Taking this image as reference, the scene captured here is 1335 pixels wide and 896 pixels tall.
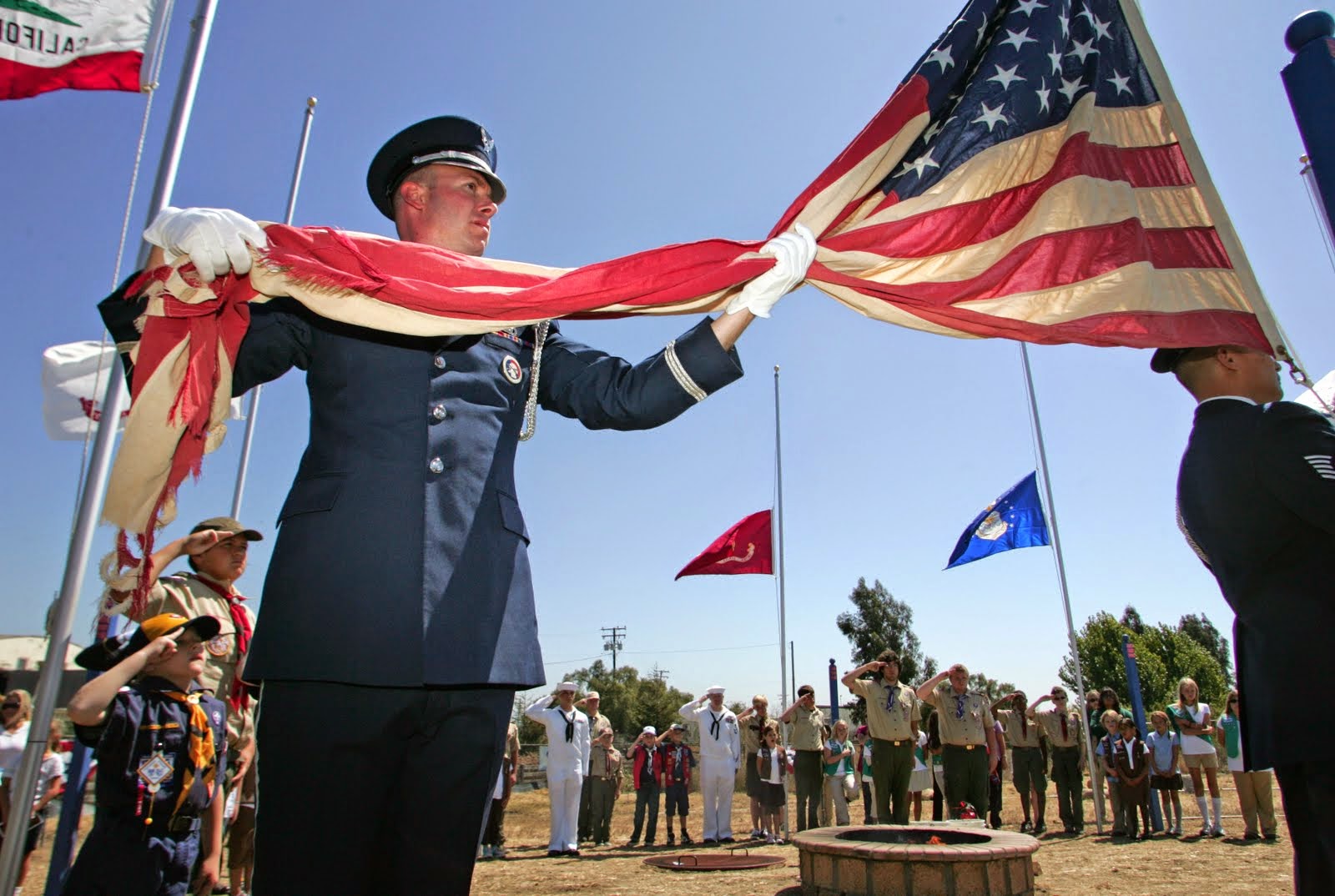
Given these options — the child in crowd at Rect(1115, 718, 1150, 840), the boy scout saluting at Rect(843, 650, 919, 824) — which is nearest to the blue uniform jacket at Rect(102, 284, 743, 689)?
the boy scout saluting at Rect(843, 650, 919, 824)

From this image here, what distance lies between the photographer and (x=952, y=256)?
2918 millimetres

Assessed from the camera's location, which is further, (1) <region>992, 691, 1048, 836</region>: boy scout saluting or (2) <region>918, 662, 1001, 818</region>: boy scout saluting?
(1) <region>992, 691, 1048, 836</region>: boy scout saluting

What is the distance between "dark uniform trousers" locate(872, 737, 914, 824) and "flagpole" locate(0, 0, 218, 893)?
9.09m

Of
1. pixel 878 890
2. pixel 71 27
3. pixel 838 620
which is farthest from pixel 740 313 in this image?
pixel 838 620

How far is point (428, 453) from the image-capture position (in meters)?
1.93

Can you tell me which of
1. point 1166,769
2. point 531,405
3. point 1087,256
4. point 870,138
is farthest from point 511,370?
point 1166,769

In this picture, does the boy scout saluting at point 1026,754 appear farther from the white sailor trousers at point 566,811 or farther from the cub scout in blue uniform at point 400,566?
the cub scout in blue uniform at point 400,566

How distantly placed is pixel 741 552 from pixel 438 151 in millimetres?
12178

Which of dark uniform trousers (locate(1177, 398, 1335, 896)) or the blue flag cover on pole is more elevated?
the blue flag cover on pole

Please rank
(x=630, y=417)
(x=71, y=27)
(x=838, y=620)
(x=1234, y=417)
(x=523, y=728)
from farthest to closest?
1. (x=838, y=620)
2. (x=523, y=728)
3. (x=71, y=27)
4. (x=1234, y=417)
5. (x=630, y=417)

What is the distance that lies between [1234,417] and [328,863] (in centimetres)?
249

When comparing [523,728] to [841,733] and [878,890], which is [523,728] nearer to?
[841,733]

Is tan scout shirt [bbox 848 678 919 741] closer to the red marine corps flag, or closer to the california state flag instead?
the red marine corps flag

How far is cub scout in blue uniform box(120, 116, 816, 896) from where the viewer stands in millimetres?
1684
